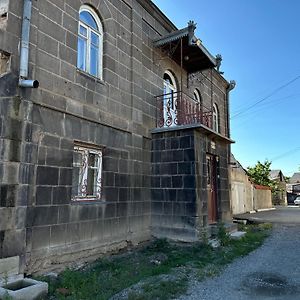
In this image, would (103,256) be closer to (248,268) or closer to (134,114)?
(248,268)

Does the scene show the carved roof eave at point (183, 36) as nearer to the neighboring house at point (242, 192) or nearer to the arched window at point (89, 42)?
the arched window at point (89, 42)

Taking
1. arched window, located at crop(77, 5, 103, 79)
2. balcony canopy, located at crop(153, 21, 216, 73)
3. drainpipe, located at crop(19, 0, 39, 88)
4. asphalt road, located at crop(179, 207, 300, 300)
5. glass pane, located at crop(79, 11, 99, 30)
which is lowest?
asphalt road, located at crop(179, 207, 300, 300)

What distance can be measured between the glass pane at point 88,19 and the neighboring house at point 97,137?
0.03 meters

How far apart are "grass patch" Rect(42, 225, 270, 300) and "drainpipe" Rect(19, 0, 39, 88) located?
10.8 feet

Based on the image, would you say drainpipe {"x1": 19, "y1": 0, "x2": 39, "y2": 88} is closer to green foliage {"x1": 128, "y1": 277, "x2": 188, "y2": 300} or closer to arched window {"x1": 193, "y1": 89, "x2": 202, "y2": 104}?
green foliage {"x1": 128, "y1": 277, "x2": 188, "y2": 300}

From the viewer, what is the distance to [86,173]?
23.2 feet

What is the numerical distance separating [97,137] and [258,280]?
4.27m

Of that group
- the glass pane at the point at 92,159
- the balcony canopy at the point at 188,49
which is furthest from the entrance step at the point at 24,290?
the balcony canopy at the point at 188,49

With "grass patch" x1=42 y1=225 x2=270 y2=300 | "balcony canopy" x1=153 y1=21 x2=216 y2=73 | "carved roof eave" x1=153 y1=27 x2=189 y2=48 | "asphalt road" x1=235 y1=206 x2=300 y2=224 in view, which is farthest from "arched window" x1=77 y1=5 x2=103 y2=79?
"asphalt road" x1=235 y1=206 x2=300 y2=224

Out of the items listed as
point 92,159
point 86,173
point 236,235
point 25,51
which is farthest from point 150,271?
point 236,235

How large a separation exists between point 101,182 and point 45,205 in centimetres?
171

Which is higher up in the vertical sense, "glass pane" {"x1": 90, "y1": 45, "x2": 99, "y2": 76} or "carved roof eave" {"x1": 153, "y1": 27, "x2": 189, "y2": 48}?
"carved roof eave" {"x1": 153, "y1": 27, "x2": 189, "y2": 48}

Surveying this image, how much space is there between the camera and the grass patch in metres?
4.87

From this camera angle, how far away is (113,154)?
7719mm
